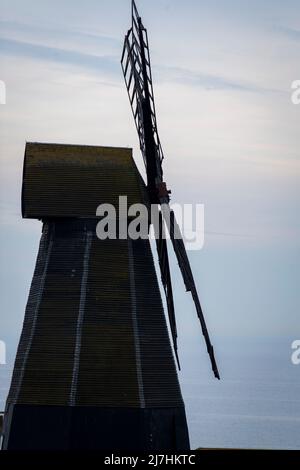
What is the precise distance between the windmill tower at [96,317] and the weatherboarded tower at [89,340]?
3cm

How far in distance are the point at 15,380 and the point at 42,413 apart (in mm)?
1716

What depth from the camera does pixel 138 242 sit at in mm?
47469

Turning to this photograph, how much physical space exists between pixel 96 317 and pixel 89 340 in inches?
31.6

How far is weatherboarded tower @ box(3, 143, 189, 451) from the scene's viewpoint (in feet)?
148

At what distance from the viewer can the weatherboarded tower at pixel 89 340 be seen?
4522 centimetres

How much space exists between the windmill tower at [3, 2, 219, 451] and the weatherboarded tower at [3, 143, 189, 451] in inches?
1.3

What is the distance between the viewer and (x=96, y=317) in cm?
4619

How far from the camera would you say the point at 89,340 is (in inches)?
1806

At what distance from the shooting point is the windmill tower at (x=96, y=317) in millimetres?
45281

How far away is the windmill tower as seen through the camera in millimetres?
45281

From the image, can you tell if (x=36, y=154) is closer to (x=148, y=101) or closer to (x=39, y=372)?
(x=148, y=101)
